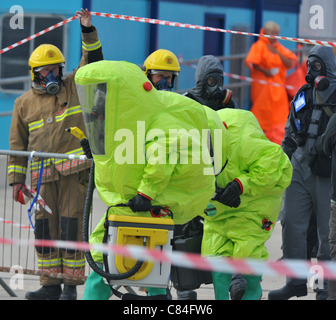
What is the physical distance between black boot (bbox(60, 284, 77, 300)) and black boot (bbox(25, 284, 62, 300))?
0.09 meters

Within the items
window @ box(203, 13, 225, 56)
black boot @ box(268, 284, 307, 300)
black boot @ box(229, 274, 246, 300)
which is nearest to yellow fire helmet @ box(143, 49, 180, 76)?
black boot @ box(268, 284, 307, 300)

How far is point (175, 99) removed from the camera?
548 cm

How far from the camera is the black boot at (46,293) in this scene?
285 inches

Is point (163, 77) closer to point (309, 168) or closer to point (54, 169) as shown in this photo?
point (54, 169)

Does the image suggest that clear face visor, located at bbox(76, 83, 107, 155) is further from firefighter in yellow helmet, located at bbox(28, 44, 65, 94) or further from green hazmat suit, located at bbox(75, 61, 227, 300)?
firefighter in yellow helmet, located at bbox(28, 44, 65, 94)

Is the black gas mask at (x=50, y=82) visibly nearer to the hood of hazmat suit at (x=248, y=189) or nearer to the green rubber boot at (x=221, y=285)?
the hood of hazmat suit at (x=248, y=189)

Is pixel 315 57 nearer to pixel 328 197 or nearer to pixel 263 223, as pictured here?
pixel 328 197

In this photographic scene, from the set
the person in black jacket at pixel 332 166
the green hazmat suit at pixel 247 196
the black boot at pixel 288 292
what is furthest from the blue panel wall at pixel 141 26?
the person in black jacket at pixel 332 166

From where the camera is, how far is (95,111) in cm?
539

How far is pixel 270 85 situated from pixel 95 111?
10.2m

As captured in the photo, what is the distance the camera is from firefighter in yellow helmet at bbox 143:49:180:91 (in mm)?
7684

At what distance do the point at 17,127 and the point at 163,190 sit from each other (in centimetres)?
236

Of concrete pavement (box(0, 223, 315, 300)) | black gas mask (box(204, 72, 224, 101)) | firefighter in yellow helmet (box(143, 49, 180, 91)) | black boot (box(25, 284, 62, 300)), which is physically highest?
firefighter in yellow helmet (box(143, 49, 180, 91))
